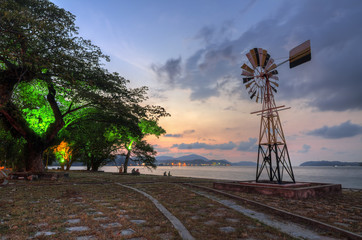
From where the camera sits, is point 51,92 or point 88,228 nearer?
point 88,228

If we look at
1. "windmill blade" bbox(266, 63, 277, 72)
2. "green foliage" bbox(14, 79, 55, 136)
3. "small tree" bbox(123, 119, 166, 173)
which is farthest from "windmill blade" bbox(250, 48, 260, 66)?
"small tree" bbox(123, 119, 166, 173)

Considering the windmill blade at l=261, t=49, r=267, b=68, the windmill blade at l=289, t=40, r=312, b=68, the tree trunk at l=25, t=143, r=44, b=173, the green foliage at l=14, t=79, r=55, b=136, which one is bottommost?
the tree trunk at l=25, t=143, r=44, b=173

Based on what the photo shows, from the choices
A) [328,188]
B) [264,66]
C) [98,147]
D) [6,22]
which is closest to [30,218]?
[6,22]

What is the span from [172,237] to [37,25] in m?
11.1

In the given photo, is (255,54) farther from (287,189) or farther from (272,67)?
(287,189)

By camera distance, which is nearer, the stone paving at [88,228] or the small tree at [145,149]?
the stone paving at [88,228]

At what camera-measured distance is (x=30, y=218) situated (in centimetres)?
600

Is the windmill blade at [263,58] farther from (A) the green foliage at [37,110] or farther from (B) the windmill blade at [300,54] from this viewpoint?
(A) the green foliage at [37,110]

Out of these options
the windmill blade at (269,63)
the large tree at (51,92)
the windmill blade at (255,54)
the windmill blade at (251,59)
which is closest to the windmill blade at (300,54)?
the windmill blade at (269,63)

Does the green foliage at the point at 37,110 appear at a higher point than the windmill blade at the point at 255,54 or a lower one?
lower

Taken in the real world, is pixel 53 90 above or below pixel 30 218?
above

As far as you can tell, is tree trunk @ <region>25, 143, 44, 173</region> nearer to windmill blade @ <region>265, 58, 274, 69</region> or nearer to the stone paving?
the stone paving

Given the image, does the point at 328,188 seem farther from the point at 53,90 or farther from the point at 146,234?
the point at 53,90

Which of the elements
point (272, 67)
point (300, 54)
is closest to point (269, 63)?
point (272, 67)
